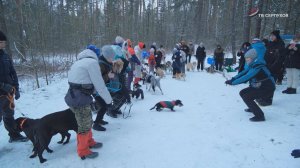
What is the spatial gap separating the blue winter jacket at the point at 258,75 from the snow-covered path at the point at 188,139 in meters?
0.90

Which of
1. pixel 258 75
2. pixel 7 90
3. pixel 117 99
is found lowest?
pixel 117 99

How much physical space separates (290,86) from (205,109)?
326 cm

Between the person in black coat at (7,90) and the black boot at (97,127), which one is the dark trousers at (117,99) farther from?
the person in black coat at (7,90)

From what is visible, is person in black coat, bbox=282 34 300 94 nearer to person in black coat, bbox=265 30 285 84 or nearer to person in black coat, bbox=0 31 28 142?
person in black coat, bbox=265 30 285 84

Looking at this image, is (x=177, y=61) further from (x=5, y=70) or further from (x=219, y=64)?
(x=5, y=70)

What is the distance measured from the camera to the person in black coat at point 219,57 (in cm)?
1520

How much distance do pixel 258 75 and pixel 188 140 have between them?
8.01ft

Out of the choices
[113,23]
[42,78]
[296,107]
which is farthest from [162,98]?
[113,23]

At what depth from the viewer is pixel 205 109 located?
23.0 ft

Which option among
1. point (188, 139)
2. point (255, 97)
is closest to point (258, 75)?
point (255, 97)

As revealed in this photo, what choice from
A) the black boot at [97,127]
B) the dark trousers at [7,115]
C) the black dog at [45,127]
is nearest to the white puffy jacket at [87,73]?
the black dog at [45,127]

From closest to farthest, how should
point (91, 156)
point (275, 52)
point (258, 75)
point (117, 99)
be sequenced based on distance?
point (91, 156), point (258, 75), point (117, 99), point (275, 52)

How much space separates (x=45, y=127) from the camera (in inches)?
157

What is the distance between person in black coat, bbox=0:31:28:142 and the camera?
14.4 feet
